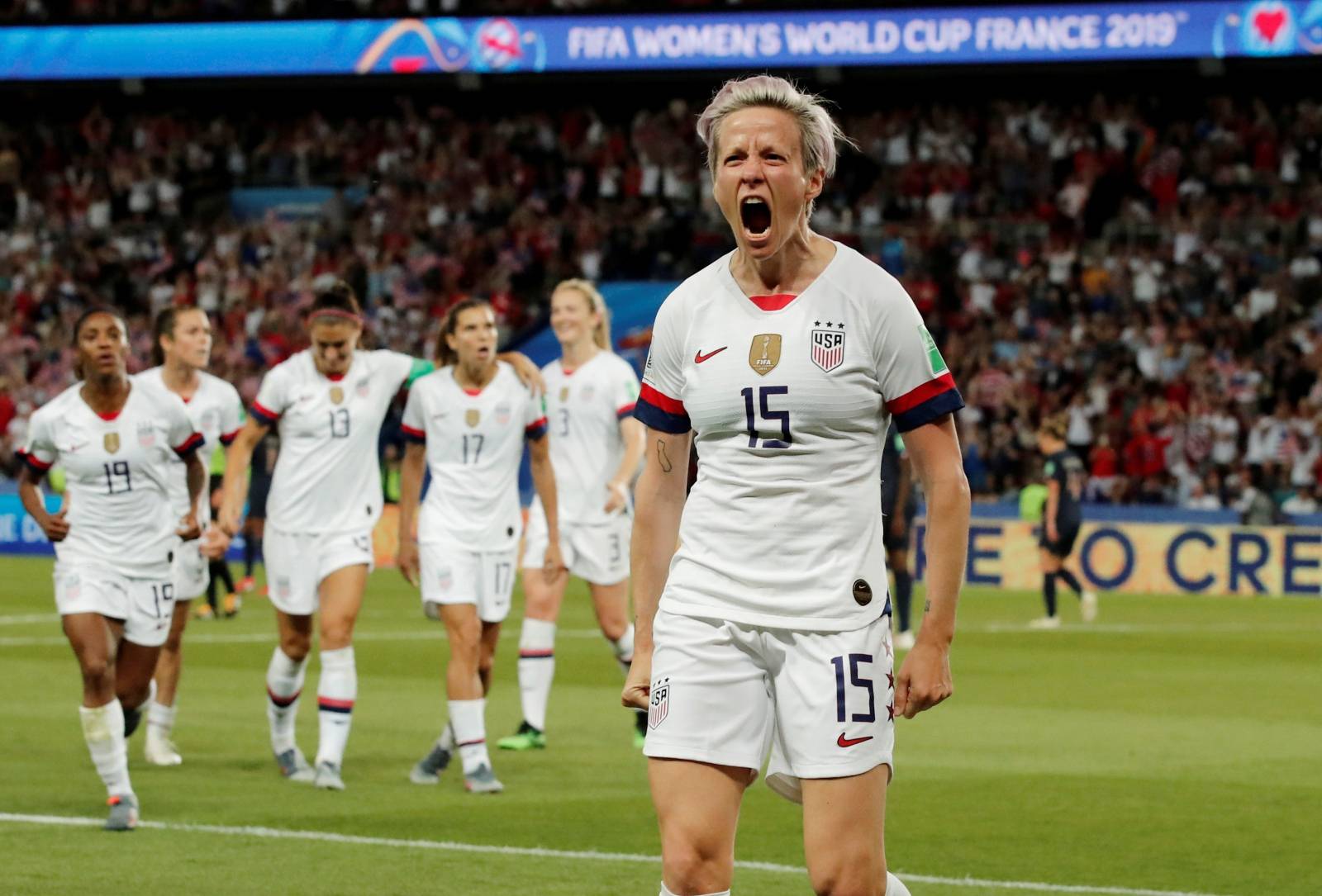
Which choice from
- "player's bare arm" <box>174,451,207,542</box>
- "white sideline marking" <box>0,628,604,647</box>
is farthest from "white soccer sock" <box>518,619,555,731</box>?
"white sideline marking" <box>0,628,604,647</box>

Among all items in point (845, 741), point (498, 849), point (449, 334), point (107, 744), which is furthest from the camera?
point (449, 334)

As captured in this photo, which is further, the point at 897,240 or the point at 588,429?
the point at 897,240

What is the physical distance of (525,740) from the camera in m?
12.2

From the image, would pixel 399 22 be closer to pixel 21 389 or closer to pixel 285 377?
pixel 21 389

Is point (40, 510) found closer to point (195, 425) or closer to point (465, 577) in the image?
point (195, 425)

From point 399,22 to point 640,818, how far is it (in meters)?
27.8

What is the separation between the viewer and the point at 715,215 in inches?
1410

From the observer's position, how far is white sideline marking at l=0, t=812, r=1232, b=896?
26.5 ft

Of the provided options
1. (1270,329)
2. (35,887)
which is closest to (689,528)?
(35,887)

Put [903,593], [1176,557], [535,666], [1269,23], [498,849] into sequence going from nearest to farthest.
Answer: [498,849], [535,666], [903,593], [1176,557], [1269,23]

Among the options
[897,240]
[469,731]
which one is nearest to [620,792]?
Result: [469,731]

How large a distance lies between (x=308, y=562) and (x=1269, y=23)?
23.7 meters

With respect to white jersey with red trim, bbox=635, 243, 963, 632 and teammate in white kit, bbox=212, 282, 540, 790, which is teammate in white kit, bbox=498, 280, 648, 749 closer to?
teammate in white kit, bbox=212, 282, 540, 790

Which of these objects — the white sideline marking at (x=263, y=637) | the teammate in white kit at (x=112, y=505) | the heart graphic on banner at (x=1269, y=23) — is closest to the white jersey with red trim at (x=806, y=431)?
the teammate in white kit at (x=112, y=505)
